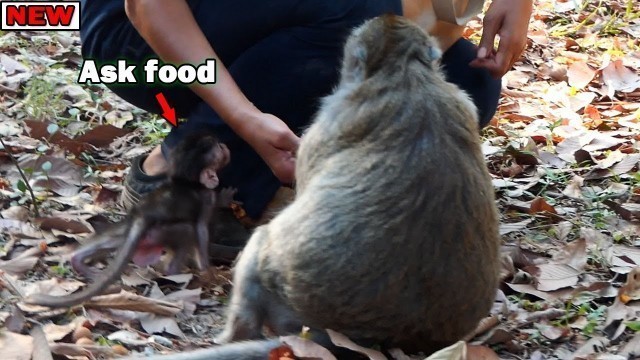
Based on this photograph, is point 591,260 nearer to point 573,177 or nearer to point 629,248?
point 629,248

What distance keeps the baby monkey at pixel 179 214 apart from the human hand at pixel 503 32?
1.09 meters

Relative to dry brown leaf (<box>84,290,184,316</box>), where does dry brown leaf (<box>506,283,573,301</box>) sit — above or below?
below

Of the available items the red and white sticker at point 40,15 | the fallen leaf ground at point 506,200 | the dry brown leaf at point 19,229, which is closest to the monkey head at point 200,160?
the fallen leaf ground at point 506,200

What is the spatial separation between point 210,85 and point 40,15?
261cm

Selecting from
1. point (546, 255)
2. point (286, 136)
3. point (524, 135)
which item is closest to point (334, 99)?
point (286, 136)

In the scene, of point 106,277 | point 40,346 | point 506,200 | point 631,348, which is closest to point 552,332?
point 631,348

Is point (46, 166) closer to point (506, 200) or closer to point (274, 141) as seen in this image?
point (274, 141)

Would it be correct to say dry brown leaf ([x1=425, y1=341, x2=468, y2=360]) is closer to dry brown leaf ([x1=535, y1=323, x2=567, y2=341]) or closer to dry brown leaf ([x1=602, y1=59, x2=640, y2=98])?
dry brown leaf ([x1=535, y1=323, x2=567, y2=341])

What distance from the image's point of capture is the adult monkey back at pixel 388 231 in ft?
8.36

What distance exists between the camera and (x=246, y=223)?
12.5ft

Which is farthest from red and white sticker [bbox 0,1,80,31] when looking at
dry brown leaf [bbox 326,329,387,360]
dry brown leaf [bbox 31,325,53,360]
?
dry brown leaf [bbox 326,329,387,360]

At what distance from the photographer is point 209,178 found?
3674 mm

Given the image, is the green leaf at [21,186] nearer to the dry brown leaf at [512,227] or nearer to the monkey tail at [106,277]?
the monkey tail at [106,277]

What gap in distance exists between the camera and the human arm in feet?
10.5
